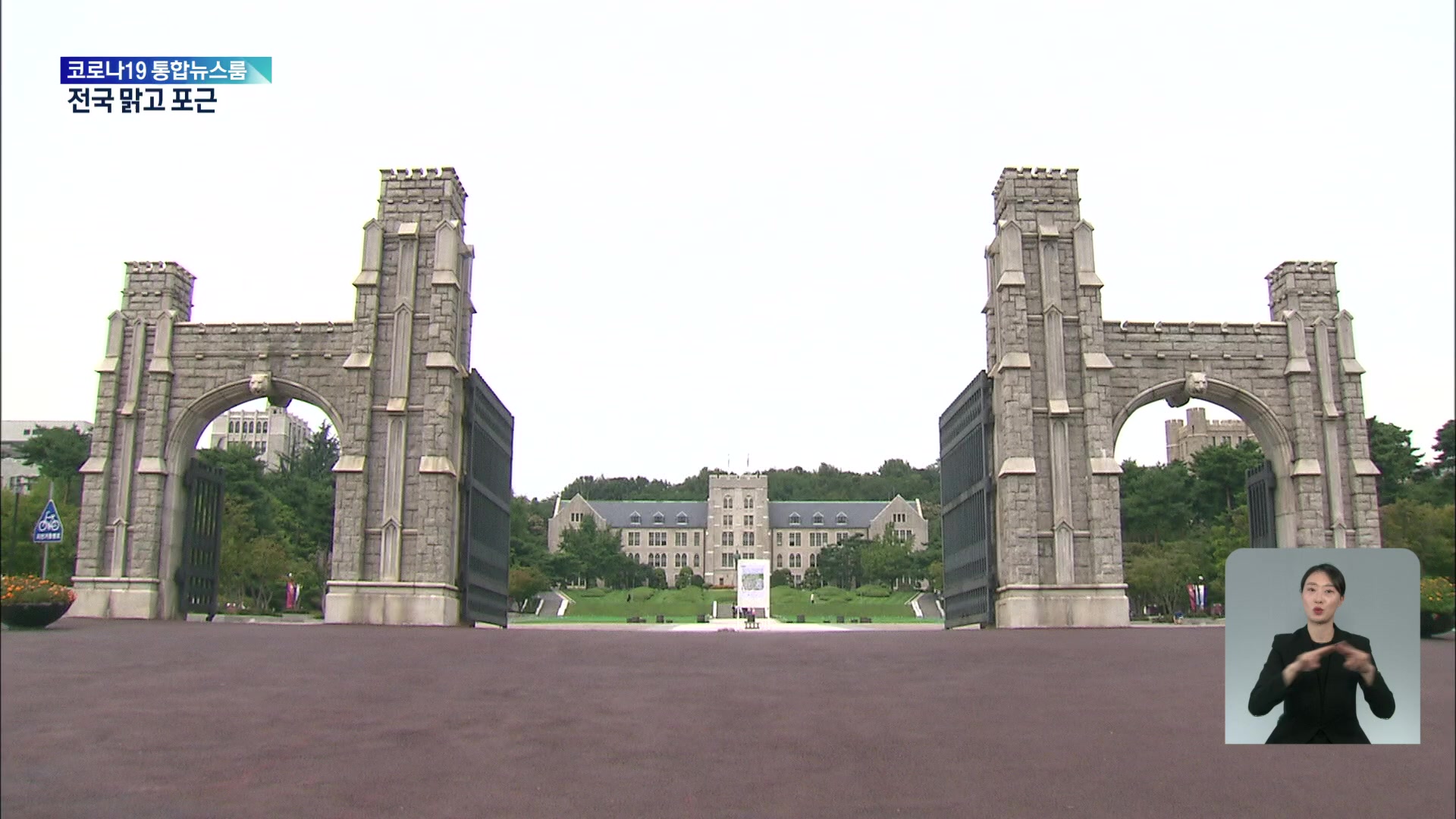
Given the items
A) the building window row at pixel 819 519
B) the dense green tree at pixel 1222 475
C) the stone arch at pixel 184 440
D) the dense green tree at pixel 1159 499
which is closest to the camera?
the stone arch at pixel 184 440

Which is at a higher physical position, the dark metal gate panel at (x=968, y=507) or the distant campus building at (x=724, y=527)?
the distant campus building at (x=724, y=527)

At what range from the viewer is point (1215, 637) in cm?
1795

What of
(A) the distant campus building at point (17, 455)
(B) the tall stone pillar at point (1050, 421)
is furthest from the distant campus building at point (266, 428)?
(B) the tall stone pillar at point (1050, 421)

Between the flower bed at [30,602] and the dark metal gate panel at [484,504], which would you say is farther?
the dark metal gate panel at [484,504]

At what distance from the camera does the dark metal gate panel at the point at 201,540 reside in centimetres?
2420

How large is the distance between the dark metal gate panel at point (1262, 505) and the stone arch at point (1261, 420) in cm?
17

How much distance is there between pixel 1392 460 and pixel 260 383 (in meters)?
34.0

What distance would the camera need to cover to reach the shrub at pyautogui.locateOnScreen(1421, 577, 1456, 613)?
52.7ft

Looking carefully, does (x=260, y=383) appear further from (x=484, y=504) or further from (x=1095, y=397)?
(x=1095, y=397)

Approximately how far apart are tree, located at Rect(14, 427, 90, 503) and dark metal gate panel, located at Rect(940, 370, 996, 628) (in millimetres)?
32134

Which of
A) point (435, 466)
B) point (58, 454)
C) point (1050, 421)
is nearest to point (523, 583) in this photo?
point (58, 454)

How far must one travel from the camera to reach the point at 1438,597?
1681 cm

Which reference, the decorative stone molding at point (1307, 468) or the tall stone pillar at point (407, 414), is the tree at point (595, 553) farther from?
the decorative stone molding at point (1307, 468)

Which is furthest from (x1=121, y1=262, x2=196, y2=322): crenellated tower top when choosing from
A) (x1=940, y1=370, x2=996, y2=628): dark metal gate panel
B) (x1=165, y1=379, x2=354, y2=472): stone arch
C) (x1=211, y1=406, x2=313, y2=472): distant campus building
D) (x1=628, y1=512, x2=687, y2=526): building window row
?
(x1=628, y1=512, x2=687, y2=526): building window row
